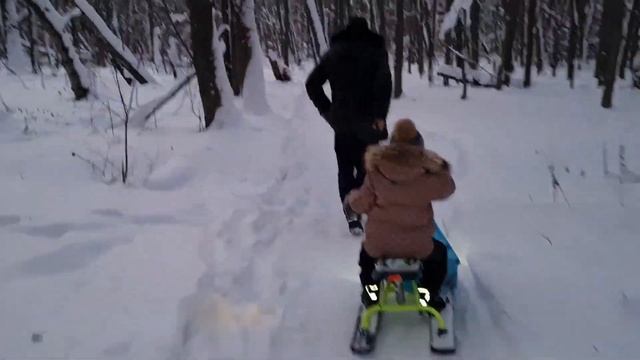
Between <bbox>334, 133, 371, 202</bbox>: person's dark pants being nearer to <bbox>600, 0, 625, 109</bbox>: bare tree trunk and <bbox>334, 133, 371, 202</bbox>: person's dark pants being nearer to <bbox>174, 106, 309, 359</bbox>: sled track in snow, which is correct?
<bbox>174, 106, 309, 359</bbox>: sled track in snow

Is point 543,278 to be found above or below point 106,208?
below

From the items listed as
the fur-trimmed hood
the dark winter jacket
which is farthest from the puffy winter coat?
the dark winter jacket

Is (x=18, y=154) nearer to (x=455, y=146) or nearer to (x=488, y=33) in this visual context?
(x=455, y=146)

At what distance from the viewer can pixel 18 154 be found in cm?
877

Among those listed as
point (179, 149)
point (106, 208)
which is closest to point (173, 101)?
point (179, 149)

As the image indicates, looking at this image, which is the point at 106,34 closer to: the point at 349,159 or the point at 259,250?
the point at 349,159

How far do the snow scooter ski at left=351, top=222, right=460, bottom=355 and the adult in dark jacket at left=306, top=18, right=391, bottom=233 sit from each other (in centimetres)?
206

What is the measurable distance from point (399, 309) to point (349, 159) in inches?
91.8

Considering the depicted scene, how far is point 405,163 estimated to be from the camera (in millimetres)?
4176

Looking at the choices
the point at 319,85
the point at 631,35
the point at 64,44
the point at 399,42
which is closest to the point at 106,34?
the point at 64,44

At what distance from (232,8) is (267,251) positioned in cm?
1053

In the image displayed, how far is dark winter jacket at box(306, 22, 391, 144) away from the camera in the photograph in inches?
240

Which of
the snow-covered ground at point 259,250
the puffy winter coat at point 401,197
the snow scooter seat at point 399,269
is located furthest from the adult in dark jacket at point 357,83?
the snow scooter seat at point 399,269

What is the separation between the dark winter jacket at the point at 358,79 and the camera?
240 inches
